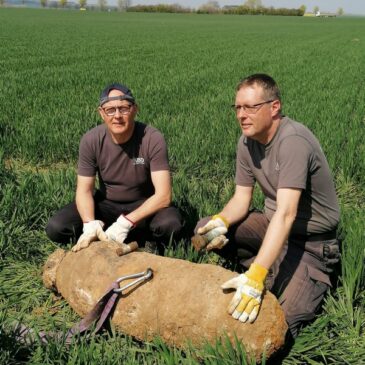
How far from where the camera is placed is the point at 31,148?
5.21 metres

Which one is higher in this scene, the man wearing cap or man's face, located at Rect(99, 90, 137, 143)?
man's face, located at Rect(99, 90, 137, 143)

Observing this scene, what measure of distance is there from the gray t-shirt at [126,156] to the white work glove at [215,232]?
0.58 m

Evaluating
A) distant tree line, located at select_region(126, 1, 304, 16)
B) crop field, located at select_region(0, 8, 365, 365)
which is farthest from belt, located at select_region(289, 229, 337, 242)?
distant tree line, located at select_region(126, 1, 304, 16)

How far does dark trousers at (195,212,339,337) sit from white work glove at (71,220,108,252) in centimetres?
66

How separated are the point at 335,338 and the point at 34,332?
150 centimetres

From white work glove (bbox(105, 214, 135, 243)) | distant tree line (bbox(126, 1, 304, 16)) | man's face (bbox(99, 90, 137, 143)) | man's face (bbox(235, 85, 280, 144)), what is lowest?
white work glove (bbox(105, 214, 135, 243))

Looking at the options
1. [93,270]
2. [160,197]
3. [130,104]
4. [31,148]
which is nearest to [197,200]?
[160,197]

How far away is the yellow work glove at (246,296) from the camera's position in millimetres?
2002

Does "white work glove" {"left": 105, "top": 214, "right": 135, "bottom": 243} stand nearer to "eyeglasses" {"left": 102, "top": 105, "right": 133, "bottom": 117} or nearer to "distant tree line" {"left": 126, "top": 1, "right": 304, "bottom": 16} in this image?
"eyeglasses" {"left": 102, "top": 105, "right": 133, "bottom": 117}

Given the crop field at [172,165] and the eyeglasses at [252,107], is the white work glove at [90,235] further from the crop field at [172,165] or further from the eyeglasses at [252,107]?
the eyeglasses at [252,107]

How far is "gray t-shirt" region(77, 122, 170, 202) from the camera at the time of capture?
10.2ft

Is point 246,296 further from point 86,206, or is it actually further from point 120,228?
point 86,206

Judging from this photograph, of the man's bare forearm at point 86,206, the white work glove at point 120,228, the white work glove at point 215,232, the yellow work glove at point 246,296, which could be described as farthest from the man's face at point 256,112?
the man's bare forearm at point 86,206

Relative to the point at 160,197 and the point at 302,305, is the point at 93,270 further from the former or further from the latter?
the point at 302,305
